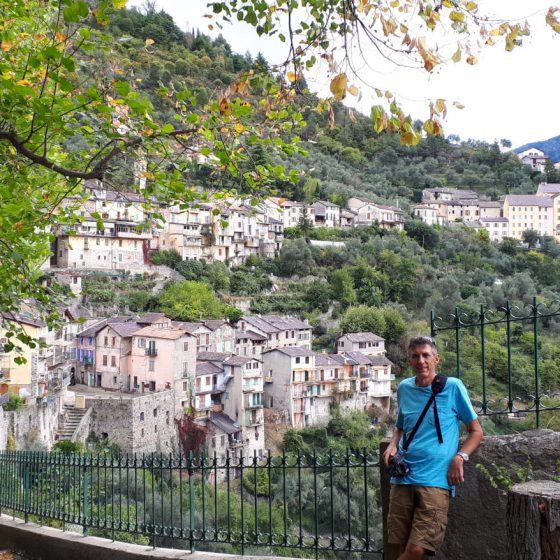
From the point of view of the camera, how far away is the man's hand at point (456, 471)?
350cm

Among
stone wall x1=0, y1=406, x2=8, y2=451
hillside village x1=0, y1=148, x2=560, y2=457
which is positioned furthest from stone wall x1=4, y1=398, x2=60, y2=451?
stone wall x1=0, y1=406, x2=8, y2=451

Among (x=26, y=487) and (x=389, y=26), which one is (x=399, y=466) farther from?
(x=26, y=487)

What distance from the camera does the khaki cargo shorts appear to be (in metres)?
3.47

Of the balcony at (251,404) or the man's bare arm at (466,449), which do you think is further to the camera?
the balcony at (251,404)

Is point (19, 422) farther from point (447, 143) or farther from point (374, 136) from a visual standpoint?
point (447, 143)

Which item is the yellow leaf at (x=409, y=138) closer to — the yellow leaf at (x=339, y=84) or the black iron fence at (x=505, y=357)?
the yellow leaf at (x=339, y=84)

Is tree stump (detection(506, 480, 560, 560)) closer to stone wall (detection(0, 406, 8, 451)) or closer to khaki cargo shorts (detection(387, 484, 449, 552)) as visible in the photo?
khaki cargo shorts (detection(387, 484, 449, 552))

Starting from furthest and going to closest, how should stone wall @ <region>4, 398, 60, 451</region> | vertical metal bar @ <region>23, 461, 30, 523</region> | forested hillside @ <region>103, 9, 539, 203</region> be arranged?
forested hillside @ <region>103, 9, 539, 203</region> < stone wall @ <region>4, 398, 60, 451</region> < vertical metal bar @ <region>23, 461, 30, 523</region>

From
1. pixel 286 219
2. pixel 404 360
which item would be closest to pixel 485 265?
pixel 286 219

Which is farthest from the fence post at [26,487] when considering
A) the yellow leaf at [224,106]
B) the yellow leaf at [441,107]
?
the yellow leaf at [441,107]

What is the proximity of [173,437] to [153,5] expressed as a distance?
4736 inches

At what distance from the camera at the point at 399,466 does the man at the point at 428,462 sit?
2 centimetres

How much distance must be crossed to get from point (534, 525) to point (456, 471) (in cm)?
85

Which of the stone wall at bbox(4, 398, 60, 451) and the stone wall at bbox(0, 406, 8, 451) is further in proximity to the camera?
the stone wall at bbox(4, 398, 60, 451)
